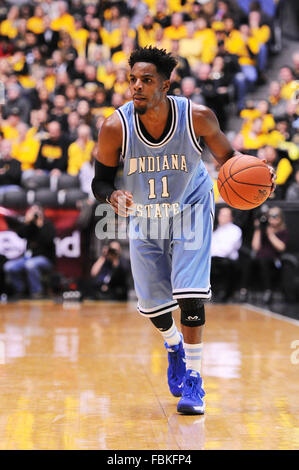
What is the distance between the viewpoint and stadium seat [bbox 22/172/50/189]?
10812 millimetres

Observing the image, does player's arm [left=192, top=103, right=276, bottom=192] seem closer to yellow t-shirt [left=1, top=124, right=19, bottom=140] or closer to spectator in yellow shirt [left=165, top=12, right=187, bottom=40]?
yellow t-shirt [left=1, top=124, right=19, bottom=140]

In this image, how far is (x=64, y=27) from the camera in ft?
49.0

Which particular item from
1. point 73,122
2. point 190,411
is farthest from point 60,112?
point 190,411

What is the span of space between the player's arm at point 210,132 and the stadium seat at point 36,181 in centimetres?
680

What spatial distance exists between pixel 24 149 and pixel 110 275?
2.88 metres

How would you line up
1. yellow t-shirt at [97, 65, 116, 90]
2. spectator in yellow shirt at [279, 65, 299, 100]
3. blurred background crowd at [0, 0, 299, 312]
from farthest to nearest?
yellow t-shirt at [97, 65, 116, 90] < spectator in yellow shirt at [279, 65, 299, 100] < blurred background crowd at [0, 0, 299, 312]

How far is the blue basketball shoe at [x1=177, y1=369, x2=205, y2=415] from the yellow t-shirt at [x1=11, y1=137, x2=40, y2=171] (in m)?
8.21

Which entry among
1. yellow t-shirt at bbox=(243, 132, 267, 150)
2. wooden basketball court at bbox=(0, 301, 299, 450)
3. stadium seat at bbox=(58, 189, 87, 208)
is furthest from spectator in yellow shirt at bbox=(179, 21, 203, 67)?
wooden basketball court at bbox=(0, 301, 299, 450)

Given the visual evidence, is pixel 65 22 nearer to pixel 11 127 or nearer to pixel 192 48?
pixel 192 48

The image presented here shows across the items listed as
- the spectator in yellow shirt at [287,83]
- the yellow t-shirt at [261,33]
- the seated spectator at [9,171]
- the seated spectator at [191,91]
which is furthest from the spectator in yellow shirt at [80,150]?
the yellow t-shirt at [261,33]

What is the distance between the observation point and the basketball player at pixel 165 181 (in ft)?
13.5

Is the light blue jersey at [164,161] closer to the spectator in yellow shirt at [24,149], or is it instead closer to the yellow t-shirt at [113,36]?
the spectator in yellow shirt at [24,149]

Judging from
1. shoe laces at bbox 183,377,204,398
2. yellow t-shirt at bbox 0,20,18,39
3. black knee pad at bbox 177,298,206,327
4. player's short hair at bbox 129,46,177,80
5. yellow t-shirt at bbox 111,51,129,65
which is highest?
yellow t-shirt at bbox 0,20,18,39

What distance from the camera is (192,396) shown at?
13.2 ft
